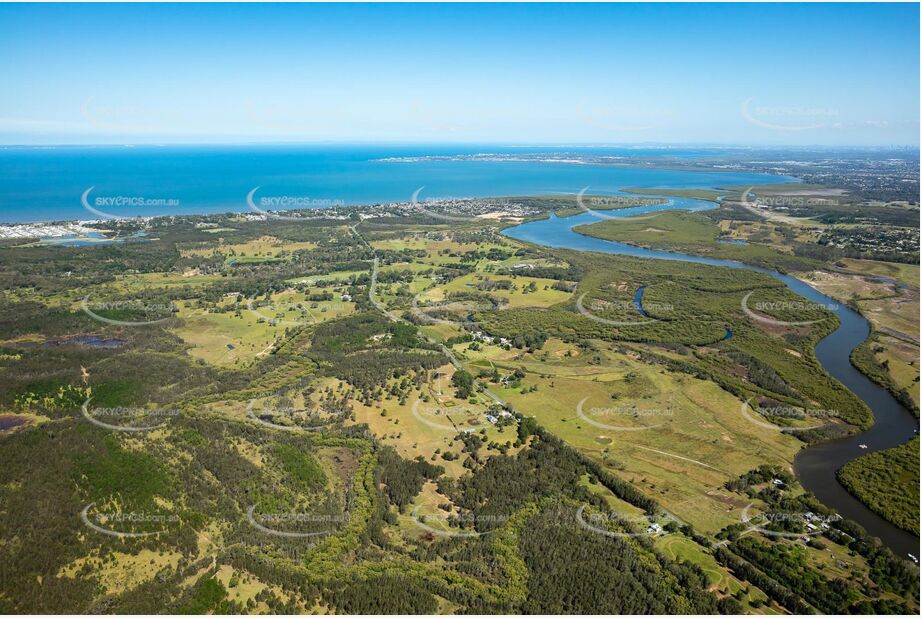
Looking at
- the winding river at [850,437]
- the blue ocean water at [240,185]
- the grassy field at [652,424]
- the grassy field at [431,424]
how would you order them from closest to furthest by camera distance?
the winding river at [850,437] → the grassy field at [652,424] → the grassy field at [431,424] → the blue ocean water at [240,185]

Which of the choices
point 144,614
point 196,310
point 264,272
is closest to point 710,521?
point 144,614

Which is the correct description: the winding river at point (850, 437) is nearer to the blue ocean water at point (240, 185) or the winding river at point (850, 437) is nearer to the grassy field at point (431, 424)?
the grassy field at point (431, 424)

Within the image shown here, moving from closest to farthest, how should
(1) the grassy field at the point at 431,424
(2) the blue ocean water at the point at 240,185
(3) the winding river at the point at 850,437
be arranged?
1. (3) the winding river at the point at 850,437
2. (1) the grassy field at the point at 431,424
3. (2) the blue ocean water at the point at 240,185

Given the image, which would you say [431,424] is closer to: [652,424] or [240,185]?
[652,424]

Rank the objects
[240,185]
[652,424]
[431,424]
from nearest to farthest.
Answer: [431,424] → [652,424] → [240,185]

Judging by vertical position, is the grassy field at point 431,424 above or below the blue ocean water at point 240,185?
below

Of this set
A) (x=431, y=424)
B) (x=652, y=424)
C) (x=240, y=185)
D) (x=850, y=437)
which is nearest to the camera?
(x=850, y=437)

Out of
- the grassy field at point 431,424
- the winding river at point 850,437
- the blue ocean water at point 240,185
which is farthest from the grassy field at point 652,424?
the blue ocean water at point 240,185

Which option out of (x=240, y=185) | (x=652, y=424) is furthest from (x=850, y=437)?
(x=240, y=185)

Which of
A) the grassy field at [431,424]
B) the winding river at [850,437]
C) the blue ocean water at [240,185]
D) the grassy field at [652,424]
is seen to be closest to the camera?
the winding river at [850,437]

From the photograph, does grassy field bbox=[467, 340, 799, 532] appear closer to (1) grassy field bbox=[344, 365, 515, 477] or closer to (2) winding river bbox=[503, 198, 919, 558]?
(2) winding river bbox=[503, 198, 919, 558]

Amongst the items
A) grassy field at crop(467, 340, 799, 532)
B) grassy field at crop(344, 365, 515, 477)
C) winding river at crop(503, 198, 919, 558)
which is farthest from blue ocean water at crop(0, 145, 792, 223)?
winding river at crop(503, 198, 919, 558)

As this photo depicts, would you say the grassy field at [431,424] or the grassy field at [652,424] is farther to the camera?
the grassy field at [431,424]

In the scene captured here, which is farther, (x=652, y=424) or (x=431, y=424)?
(x=652, y=424)
